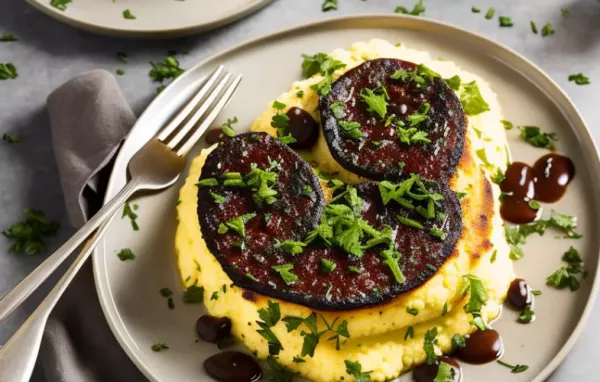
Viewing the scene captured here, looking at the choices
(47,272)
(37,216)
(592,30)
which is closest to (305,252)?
(47,272)

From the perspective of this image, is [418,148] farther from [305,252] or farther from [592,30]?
[592,30]

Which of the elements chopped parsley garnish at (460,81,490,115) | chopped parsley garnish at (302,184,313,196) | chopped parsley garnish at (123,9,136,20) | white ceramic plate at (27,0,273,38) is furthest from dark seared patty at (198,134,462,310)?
chopped parsley garnish at (123,9,136,20)

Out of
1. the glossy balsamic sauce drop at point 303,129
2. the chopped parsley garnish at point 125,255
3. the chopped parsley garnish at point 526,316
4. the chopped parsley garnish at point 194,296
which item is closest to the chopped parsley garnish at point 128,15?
the glossy balsamic sauce drop at point 303,129

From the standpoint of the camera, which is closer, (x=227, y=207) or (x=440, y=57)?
(x=227, y=207)

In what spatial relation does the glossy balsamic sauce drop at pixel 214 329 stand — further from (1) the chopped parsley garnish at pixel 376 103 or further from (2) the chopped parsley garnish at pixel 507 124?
(2) the chopped parsley garnish at pixel 507 124

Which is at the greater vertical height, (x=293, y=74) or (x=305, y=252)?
(x=293, y=74)

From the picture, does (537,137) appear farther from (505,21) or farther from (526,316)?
(505,21)
